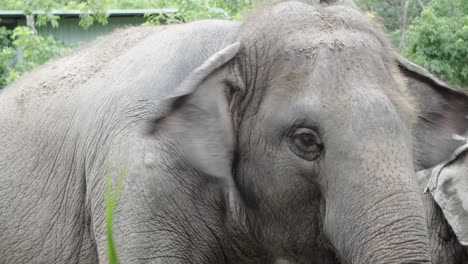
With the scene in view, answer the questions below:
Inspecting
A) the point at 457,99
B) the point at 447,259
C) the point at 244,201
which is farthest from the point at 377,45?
the point at 447,259

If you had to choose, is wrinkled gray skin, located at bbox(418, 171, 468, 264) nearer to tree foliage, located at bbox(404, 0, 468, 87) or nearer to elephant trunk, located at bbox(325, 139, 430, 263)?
elephant trunk, located at bbox(325, 139, 430, 263)

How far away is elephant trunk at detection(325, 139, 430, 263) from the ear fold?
0.69 metres

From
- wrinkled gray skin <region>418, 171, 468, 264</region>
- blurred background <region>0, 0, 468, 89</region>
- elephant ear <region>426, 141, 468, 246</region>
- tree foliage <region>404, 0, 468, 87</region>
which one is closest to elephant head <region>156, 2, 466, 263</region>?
elephant ear <region>426, 141, 468, 246</region>

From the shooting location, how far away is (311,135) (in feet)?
12.0

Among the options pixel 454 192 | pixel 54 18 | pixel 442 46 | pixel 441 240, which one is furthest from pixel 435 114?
pixel 54 18

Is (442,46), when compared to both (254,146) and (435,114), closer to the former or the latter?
(435,114)

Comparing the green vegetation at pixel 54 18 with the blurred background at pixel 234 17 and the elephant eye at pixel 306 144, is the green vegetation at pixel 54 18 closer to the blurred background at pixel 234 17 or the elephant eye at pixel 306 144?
the blurred background at pixel 234 17

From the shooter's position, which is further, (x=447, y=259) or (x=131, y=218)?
(x=447, y=259)

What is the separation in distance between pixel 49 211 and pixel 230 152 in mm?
1278

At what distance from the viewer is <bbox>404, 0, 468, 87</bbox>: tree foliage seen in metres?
13.5

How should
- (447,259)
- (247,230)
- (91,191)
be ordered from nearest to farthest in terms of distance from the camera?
(247,230) → (91,191) → (447,259)

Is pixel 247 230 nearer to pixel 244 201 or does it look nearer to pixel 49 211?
pixel 244 201

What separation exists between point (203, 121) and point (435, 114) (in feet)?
3.59

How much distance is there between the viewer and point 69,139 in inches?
181
